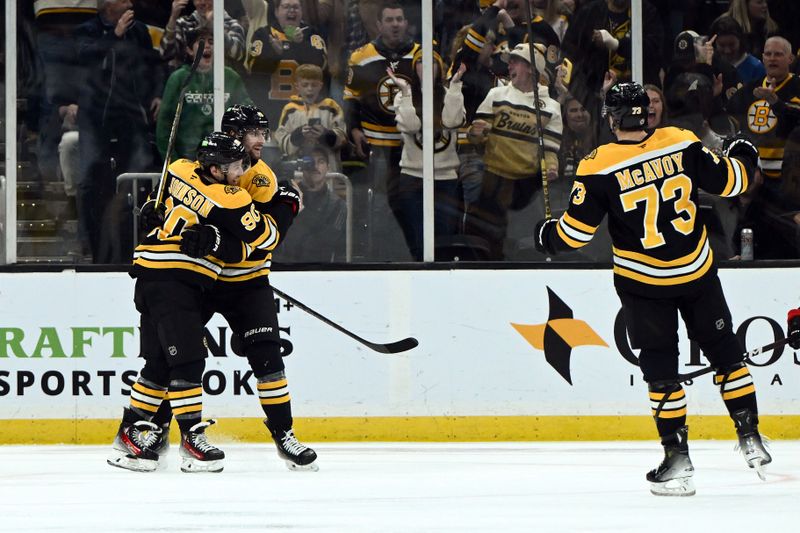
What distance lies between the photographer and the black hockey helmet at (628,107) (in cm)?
Result: 517

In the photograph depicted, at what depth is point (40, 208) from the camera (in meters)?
7.71

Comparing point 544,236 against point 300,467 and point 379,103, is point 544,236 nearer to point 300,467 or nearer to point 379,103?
point 300,467

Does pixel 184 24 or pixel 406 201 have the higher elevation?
pixel 184 24

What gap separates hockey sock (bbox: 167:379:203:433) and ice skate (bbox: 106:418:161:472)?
0.22m

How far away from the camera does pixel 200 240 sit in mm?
5688

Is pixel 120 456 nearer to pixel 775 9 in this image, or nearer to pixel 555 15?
pixel 555 15

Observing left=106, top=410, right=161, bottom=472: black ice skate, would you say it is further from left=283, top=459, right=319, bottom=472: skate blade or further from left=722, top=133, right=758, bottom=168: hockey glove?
left=722, top=133, right=758, bottom=168: hockey glove

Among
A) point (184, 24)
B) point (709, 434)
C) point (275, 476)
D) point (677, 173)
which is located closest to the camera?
point (677, 173)

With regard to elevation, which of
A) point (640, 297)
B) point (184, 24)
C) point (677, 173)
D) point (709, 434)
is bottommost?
point (709, 434)

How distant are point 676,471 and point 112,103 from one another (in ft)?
12.6

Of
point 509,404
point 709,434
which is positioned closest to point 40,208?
point 509,404

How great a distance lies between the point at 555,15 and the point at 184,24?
6.09 ft

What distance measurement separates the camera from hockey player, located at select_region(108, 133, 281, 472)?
226 inches

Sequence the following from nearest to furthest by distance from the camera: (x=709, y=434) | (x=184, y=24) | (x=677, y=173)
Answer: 1. (x=677, y=173)
2. (x=709, y=434)
3. (x=184, y=24)
